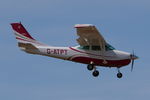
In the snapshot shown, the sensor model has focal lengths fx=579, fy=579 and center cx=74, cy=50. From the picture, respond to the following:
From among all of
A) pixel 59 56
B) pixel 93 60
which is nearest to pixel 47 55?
pixel 59 56

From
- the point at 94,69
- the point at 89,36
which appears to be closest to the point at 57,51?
the point at 94,69

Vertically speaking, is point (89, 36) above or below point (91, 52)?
above

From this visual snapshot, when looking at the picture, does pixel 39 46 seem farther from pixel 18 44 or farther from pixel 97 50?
pixel 97 50

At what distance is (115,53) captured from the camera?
41.1 meters

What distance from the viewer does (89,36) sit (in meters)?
40.4

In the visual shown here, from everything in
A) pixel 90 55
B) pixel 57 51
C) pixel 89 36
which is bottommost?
pixel 90 55

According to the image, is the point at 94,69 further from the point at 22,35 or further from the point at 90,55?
the point at 22,35

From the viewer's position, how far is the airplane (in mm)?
40884

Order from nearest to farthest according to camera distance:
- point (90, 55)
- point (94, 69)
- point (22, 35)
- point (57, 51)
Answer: point (90, 55) < point (94, 69) < point (57, 51) < point (22, 35)

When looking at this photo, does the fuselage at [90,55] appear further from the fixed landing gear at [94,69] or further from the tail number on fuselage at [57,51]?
the fixed landing gear at [94,69]

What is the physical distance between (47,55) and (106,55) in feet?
14.9

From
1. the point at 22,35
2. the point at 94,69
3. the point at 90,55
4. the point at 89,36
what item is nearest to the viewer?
the point at 89,36

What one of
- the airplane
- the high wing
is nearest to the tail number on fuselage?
the airplane

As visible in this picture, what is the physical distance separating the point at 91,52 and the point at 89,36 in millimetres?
1532
